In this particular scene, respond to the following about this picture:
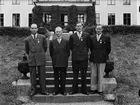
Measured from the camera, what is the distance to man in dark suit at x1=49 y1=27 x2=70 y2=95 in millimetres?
7707

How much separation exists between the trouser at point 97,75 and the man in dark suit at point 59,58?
0.88m

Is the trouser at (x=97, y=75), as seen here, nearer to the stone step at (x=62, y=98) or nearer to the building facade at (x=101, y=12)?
the stone step at (x=62, y=98)

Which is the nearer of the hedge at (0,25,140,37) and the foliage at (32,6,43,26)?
the hedge at (0,25,140,37)

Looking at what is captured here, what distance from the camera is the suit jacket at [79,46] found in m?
7.76

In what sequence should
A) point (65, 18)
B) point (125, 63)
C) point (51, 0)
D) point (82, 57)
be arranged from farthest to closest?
1. point (65, 18)
2. point (51, 0)
3. point (125, 63)
4. point (82, 57)

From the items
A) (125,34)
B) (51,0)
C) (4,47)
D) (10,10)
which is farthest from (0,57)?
(10,10)

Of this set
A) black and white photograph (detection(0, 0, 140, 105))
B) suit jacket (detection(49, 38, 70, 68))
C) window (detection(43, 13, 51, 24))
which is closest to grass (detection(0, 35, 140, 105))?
black and white photograph (detection(0, 0, 140, 105))

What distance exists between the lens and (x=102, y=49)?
7840 mm

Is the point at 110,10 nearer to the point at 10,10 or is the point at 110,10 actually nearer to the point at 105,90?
the point at 10,10

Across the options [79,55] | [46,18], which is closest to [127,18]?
[46,18]

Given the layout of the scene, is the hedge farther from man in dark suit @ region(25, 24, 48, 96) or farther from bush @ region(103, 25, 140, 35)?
man in dark suit @ region(25, 24, 48, 96)

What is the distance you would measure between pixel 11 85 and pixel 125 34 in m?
10.6

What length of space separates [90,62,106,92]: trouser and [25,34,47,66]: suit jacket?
1.55 meters

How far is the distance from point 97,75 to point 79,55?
0.87 meters
